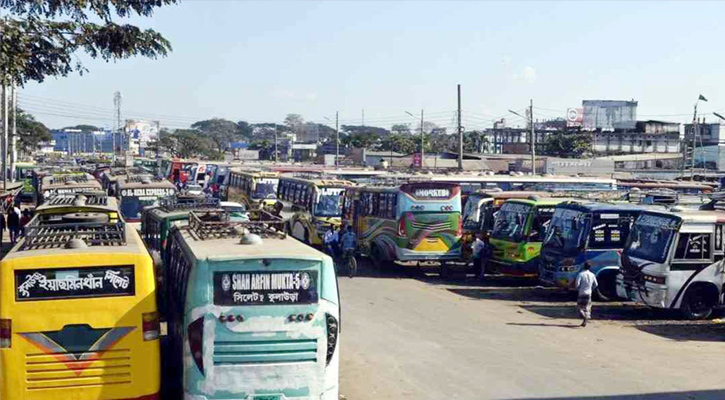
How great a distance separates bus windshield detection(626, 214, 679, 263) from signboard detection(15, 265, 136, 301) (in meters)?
13.4

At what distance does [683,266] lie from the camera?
19.6 m

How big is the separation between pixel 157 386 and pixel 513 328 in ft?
33.0

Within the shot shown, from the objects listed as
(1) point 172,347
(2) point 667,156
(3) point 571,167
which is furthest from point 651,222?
(2) point 667,156

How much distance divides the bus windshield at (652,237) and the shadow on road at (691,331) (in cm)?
149

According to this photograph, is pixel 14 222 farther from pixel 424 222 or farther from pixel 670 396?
pixel 670 396

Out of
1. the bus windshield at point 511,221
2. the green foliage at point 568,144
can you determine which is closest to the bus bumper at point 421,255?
the bus windshield at point 511,221

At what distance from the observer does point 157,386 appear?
1043cm

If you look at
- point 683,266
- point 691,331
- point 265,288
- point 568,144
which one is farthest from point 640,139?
point 265,288

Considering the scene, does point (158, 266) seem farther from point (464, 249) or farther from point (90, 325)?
point (464, 249)

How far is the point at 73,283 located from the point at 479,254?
1806 centimetres

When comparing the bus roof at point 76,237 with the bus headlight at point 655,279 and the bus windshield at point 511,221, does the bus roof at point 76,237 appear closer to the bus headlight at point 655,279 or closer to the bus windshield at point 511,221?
the bus headlight at point 655,279

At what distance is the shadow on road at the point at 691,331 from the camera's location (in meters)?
18.4

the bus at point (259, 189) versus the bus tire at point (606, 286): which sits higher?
the bus at point (259, 189)

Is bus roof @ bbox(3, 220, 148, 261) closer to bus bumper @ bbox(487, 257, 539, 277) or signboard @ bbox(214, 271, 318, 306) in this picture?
signboard @ bbox(214, 271, 318, 306)
